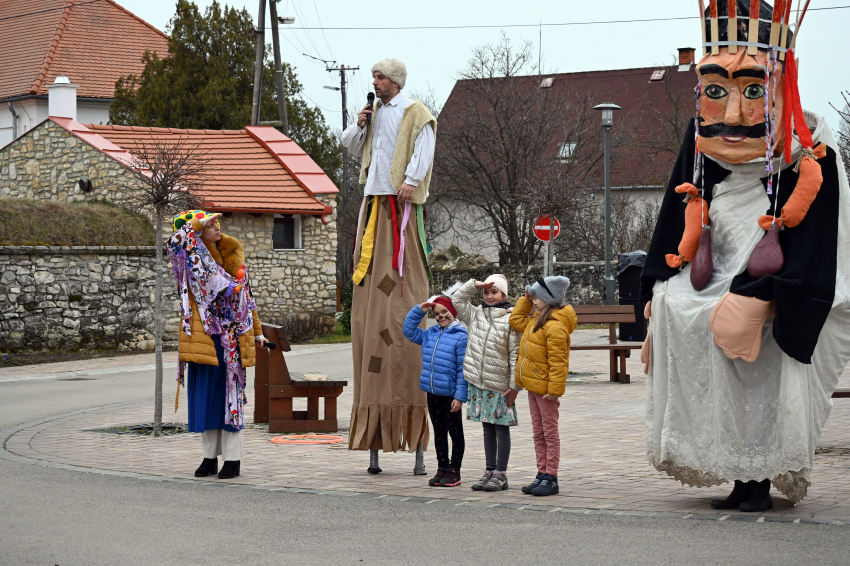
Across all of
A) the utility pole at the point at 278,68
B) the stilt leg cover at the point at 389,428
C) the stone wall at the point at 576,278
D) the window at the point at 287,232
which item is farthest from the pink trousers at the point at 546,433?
the stone wall at the point at 576,278

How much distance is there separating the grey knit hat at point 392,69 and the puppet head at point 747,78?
2503mm

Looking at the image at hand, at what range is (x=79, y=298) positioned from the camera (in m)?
22.0

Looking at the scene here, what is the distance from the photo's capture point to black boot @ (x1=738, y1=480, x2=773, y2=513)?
640cm

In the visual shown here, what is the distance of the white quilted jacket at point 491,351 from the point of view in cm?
747

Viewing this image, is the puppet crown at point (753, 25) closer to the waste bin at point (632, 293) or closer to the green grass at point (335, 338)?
the waste bin at point (632, 293)

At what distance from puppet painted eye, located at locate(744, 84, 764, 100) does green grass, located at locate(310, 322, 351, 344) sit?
66.1 ft

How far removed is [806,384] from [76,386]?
12625 mm

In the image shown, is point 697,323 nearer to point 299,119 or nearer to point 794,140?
point 794,140

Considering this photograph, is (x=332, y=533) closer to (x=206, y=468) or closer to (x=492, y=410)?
(x=492, y=410)

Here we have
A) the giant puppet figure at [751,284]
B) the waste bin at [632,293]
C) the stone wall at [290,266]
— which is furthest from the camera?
the stone wall at [290,266]

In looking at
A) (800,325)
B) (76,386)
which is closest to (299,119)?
(76,386)

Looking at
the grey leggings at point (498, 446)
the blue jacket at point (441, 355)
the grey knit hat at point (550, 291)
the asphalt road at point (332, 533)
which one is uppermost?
the grey knit hat at point (550, 291)

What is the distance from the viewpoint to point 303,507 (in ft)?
22.4

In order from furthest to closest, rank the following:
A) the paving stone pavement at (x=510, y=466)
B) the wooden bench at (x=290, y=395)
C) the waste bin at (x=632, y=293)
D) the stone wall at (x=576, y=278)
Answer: the stone wall at (x=576, y=278) < the waste bin at (x=632, y=293) < the wooden bench at (x=290, y=395) < the paving stone pavement at (x=510, y=466)
